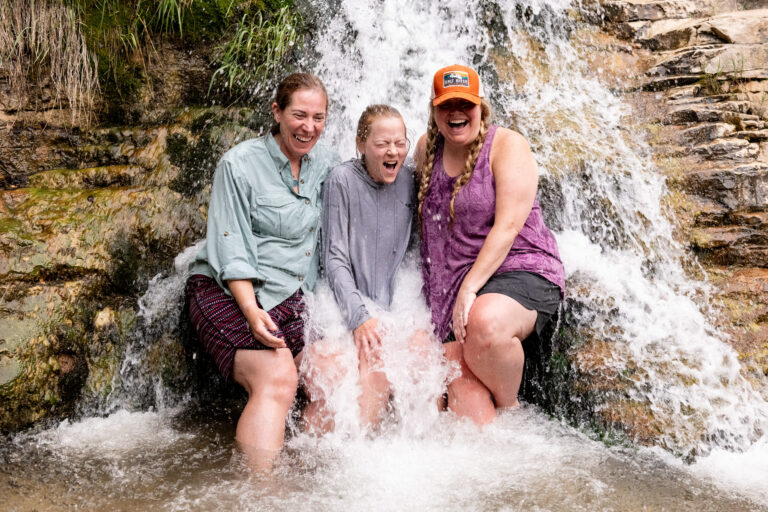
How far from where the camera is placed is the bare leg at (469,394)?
307 centimetres

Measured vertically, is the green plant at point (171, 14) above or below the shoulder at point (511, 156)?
above

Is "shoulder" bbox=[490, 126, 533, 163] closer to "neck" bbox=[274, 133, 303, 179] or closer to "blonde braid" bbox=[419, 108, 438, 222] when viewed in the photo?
"blonde braid" bbox=[419, 108, 438, 222]

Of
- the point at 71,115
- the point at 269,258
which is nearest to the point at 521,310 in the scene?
the point at 269,258

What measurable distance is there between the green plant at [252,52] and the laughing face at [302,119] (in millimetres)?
1633

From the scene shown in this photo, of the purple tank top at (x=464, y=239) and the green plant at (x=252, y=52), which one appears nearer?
the purple tank top at (x=464, y=239)

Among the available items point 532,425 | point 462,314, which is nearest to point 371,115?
point 462,314

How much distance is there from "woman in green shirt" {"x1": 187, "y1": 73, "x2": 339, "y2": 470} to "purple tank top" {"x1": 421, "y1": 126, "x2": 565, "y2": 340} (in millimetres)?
582

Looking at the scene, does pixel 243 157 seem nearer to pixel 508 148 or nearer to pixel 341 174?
pixel 341 174

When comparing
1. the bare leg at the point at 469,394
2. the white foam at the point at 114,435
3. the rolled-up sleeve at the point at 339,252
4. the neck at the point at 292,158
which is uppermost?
the neck at the point at 292,158

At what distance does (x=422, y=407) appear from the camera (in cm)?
319

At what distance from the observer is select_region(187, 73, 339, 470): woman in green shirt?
2992mm

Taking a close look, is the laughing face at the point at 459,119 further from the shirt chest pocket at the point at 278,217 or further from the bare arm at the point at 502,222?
the shirt chest pocket at the point at 278,217

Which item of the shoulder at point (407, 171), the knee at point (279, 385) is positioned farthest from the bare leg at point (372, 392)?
the shoulder at point (407, 171)

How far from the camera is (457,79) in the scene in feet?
9.92
